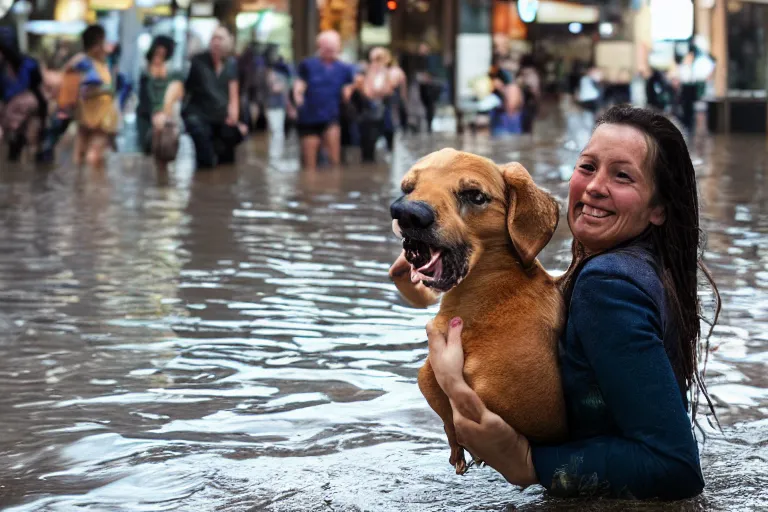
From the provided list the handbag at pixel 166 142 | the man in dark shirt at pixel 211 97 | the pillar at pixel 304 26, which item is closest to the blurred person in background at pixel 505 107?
the pillar at pixel 304 26

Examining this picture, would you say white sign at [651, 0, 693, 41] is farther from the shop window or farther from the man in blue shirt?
the man in blue shirt

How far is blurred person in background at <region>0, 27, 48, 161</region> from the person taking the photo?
62.2ft

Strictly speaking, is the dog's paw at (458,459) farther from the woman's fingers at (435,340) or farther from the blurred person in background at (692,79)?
the blurred person in background at (692,79)

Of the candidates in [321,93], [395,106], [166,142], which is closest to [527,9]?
[395,106]

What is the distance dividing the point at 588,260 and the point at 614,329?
11.3 inches

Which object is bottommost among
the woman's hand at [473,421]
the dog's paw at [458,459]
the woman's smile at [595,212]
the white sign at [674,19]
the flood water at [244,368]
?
the flood water at [244,368]

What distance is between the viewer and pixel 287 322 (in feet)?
24.2

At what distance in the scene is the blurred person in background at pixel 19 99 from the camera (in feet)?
62.2

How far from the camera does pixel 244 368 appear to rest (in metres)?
6.23

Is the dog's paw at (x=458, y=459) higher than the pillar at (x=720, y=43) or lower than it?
lower

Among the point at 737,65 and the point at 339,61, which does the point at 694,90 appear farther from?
the point at 339,61

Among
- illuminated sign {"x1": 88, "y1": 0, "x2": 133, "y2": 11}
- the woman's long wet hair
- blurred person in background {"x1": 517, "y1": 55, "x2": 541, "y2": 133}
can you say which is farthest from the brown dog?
blurred person in background {"x1": 517, "y1": 55, "x2": 541, "y2": 133}

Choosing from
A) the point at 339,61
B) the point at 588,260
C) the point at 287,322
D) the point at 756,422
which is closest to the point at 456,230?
the point at 588,260

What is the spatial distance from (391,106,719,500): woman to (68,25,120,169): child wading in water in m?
14.9
